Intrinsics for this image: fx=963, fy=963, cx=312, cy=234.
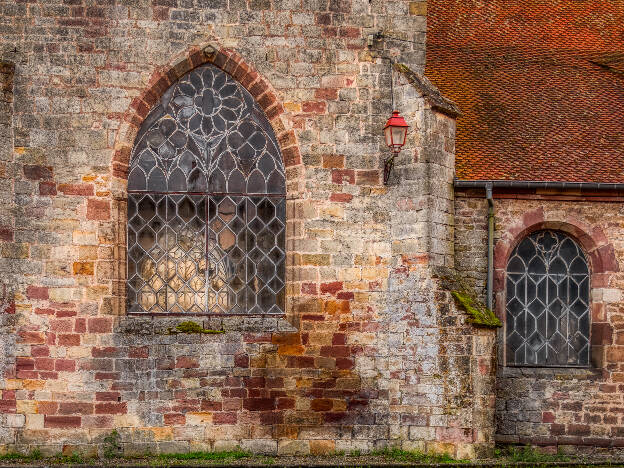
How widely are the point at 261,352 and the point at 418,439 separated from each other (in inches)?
89.4

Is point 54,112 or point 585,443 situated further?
point 585,443

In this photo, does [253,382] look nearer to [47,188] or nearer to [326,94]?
[47,188]

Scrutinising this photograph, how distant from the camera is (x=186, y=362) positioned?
12.3 meters

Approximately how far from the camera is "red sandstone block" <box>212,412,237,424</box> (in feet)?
40.1

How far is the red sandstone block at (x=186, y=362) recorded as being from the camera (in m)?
12.2

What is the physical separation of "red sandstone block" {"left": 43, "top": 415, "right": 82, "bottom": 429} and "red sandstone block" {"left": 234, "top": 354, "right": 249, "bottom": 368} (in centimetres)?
211

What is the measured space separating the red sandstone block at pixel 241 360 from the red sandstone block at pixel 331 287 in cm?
130

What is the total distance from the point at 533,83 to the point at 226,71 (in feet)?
18.1

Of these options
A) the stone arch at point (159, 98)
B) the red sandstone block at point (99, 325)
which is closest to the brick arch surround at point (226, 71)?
the stone arch at point (159, 98)

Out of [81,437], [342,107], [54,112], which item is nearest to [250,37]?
[342,107]

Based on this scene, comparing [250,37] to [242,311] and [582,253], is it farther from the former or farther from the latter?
[582,253]

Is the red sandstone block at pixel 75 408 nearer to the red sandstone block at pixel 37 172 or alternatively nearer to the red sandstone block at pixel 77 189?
the red sandstone block at pixel 77 189

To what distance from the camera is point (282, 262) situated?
1274cm

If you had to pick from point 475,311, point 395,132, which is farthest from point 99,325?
point 475,311
